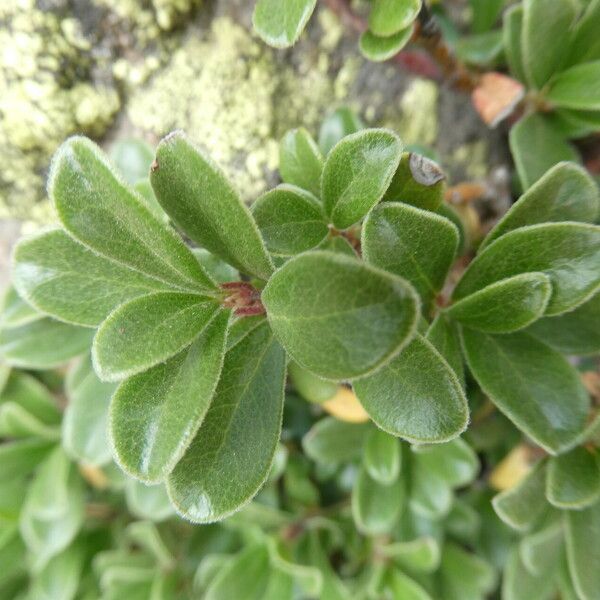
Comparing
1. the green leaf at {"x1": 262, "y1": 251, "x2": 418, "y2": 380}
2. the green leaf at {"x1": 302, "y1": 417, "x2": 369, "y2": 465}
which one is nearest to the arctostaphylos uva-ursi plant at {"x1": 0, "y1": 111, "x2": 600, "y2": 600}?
the green leaf at {"x1": 262, "y1": 251, "x2": 418, "y2": 380}

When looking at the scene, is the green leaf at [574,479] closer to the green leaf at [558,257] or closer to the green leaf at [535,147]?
the green leaf at [558,257]

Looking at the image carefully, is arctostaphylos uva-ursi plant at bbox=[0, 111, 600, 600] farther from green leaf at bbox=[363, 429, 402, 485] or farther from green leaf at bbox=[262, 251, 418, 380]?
green leaf at bbox=[363, 429, 402, 485]

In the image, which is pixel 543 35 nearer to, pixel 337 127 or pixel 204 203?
pixel 337 127

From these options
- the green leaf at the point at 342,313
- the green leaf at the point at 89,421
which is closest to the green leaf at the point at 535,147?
the green leaf at the point at 342,313

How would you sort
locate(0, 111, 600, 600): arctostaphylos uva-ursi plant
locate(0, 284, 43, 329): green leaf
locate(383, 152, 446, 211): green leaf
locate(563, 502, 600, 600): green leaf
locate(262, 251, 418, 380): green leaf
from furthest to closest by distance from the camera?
locate(0, 284, 43, 329): green leaf, locate(563, 502, 600, 600): green leaf, locate(383, 152, 446, 211): green leaf, locate(0, 111, 600, 600): arctostaphylos uva-ursi plant, locate(262, 251, 418, 380): green leaf

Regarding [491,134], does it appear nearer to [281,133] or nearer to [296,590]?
[281,133]

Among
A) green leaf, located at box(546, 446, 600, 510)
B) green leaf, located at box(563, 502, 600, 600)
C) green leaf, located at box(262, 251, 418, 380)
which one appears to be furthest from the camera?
→ green leaf, located at box(563, 502, 600, 600)
